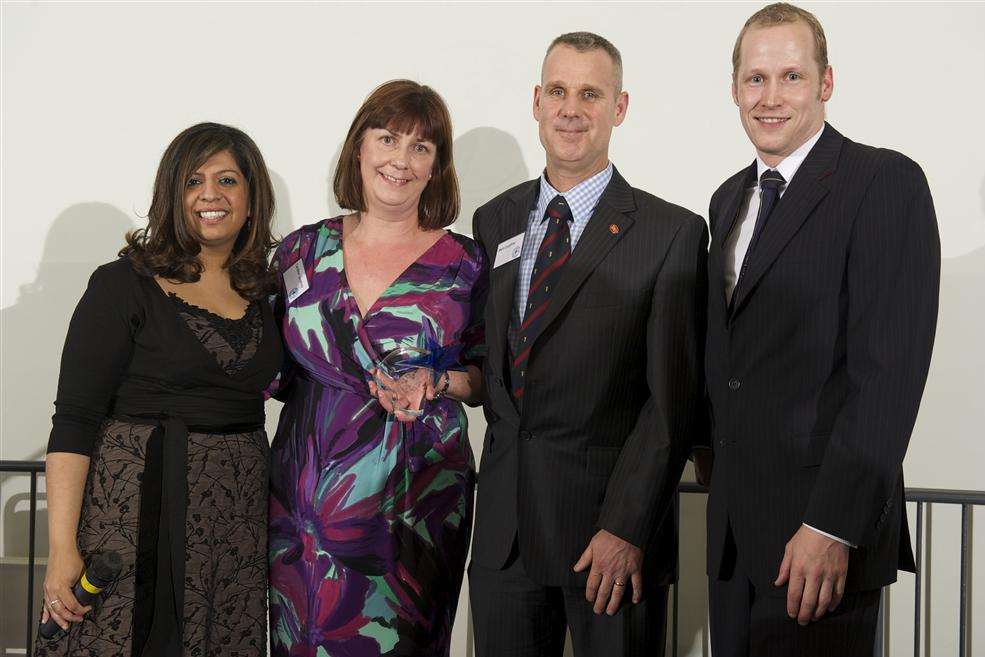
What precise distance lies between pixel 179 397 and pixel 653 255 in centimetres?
113

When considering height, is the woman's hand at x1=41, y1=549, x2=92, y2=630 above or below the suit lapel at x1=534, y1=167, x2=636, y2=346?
below

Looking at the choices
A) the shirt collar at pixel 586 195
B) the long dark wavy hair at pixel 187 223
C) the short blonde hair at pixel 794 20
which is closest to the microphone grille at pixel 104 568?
the long dark wavy hair at pixel 187 223

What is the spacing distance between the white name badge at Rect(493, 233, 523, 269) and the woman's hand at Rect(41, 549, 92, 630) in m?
1.15

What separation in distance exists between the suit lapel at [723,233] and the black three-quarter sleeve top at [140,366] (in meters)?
1.09

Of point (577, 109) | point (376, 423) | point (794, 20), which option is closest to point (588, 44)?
point (577, 109)

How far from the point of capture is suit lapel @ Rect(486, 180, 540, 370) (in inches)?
80.4

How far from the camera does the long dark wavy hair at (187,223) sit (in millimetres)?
2197

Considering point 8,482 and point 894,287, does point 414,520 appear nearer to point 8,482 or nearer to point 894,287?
point 894,287

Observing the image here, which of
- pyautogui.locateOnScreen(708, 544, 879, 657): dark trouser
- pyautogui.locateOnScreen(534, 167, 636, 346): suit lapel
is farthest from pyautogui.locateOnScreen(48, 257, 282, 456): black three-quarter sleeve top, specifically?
pyautogui.locateOnScreen(708, 544, 879, 657): dark trouser

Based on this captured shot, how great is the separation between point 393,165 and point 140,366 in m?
0.77

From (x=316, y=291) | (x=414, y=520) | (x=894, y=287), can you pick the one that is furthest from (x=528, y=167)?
(x=894, y=287)

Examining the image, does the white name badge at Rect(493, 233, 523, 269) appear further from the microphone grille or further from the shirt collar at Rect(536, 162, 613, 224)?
the microphone grille

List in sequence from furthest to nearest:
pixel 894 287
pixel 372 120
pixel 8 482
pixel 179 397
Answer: pixel 8 482
pixel 372 120
pixel 179 397
pixel 894 287

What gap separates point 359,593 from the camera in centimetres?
213
